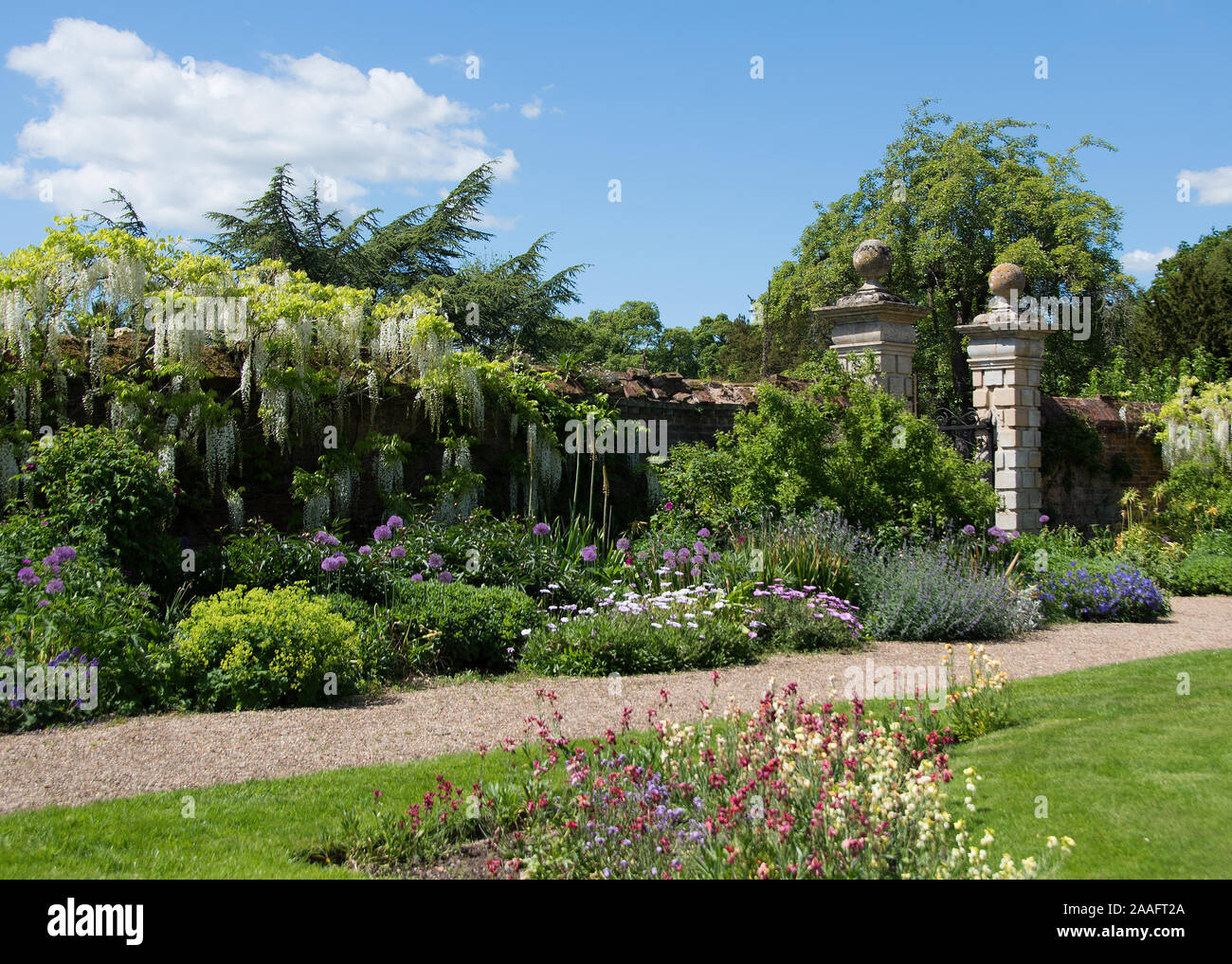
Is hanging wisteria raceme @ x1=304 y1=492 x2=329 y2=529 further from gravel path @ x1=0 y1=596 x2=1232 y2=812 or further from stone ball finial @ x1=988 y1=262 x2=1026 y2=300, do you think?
stone ball finial @ x1=988 y1=262 x2=1026 y2=300

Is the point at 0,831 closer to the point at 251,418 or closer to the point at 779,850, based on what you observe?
the point at 779,850

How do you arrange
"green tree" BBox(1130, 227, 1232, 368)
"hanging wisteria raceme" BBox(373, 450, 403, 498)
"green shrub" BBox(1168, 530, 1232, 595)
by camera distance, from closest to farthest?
"hanging wisteria raceme" BBox(373, 450, 403, 498) < "green shrub" BBox(1168, 530, 1232, 595) < "green tree" BBox(1130, 227, 1232, 368)

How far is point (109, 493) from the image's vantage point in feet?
22.3

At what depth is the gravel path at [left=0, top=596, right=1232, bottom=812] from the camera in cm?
449

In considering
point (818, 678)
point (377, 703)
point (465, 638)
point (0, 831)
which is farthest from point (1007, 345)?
point (0, 831)

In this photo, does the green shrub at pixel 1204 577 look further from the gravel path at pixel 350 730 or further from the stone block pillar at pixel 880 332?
the gravel path at pixel 350 730

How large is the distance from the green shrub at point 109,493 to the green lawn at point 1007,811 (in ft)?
10.1

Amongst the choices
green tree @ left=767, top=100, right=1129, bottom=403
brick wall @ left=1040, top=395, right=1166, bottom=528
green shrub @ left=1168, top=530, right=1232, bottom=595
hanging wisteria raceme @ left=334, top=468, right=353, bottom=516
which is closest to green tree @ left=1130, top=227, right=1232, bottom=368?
green tree @ left=767, top=100, right=1129, bottom=403

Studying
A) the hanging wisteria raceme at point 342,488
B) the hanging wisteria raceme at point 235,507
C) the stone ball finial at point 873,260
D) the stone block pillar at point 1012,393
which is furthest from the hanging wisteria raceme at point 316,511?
the stone block pillar at point 1012,393

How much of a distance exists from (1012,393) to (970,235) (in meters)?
12.1

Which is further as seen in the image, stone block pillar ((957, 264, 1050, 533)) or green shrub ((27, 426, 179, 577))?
stone block pillar ((957, 264, 1050, 533))

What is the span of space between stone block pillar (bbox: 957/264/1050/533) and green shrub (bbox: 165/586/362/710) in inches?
341

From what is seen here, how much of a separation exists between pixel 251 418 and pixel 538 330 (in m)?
12.8

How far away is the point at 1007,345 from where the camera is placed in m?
12.2
